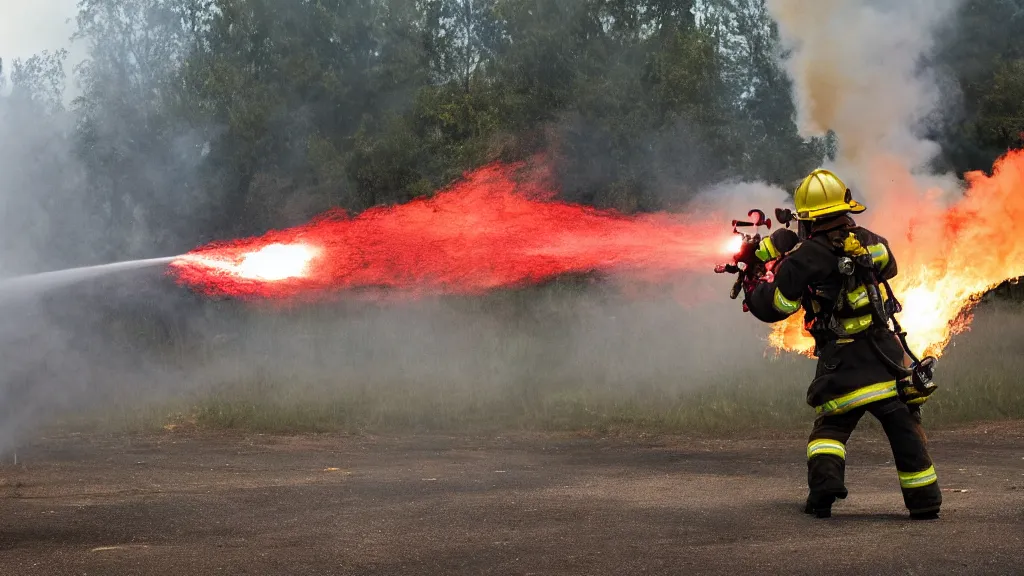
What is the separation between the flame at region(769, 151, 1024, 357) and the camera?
9.30m

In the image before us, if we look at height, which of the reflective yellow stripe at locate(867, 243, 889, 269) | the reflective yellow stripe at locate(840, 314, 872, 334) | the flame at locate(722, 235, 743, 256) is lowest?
the reflective yellow stripe at locate(840, 314, 872, 334)

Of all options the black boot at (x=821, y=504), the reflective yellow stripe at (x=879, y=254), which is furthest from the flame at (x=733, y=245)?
the black boot at (x=821, y=504)

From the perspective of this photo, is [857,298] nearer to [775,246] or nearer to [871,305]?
[871,305]

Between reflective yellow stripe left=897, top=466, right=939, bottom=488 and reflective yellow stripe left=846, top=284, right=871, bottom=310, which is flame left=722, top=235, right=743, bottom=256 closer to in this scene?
reflective yellow stripe left=846, top=284, right=871, bottom=310

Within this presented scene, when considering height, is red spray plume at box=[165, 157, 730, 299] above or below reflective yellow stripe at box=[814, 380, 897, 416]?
above

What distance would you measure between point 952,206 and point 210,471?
7.29 meters

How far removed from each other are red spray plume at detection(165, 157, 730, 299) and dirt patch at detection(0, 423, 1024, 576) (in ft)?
10.0

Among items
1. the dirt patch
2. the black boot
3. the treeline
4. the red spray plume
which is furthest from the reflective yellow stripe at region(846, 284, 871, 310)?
the treeline

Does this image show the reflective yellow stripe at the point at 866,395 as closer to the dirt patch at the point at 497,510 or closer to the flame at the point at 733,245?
the dirt patch at the point at 497,510

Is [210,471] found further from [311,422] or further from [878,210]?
[878,210]

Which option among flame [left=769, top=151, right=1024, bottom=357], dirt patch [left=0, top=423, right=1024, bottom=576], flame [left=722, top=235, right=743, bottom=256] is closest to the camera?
dirt patch [left=0, top=423, right=1024, bottom=576]

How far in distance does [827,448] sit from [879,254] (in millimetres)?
1408

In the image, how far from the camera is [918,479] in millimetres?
7250

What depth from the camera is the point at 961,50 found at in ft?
58.8
